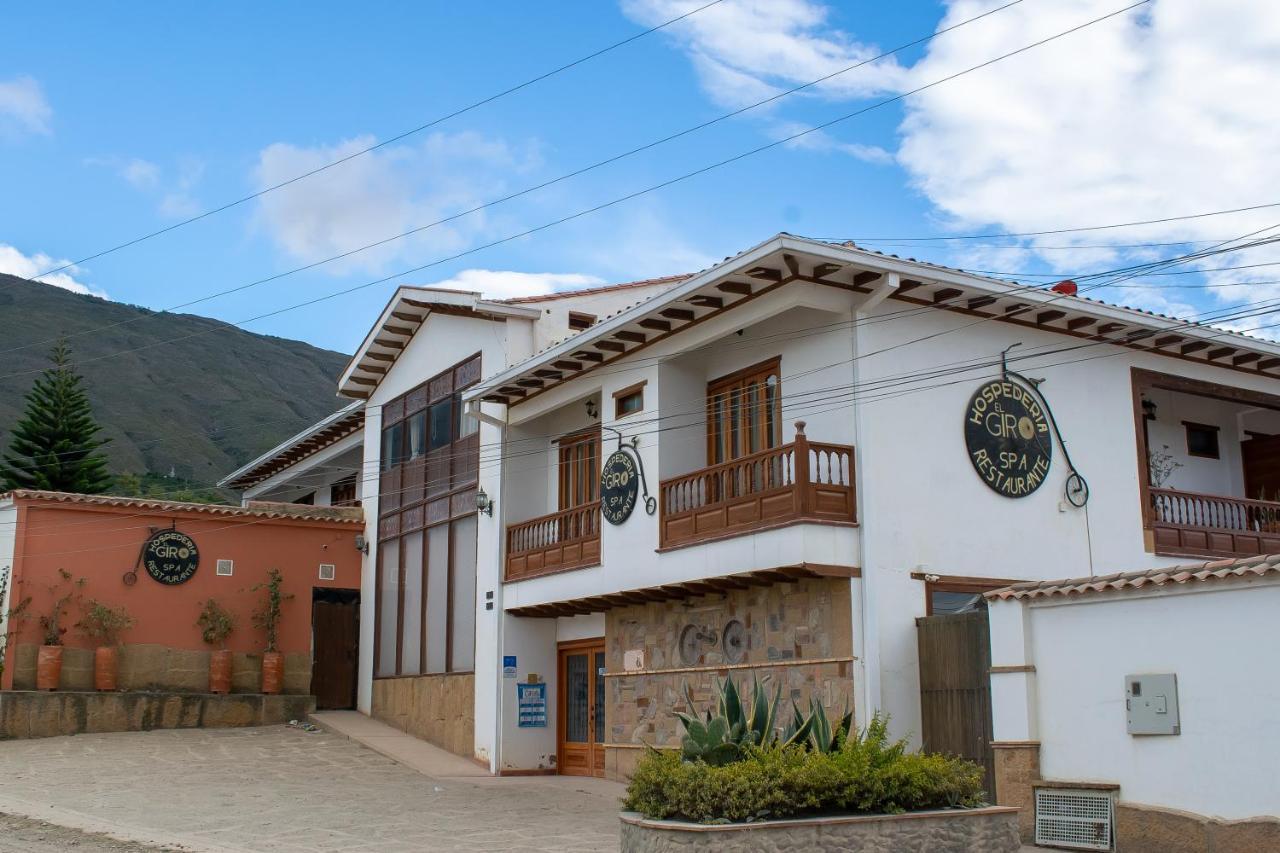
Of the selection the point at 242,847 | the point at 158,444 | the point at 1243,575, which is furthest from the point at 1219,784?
the point at 158,444

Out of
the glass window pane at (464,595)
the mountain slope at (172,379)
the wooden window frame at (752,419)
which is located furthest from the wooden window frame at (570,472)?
the mountain slope at (172,379)

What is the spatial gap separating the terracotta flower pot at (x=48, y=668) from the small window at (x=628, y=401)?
1069 cm

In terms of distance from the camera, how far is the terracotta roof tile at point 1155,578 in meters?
9.81

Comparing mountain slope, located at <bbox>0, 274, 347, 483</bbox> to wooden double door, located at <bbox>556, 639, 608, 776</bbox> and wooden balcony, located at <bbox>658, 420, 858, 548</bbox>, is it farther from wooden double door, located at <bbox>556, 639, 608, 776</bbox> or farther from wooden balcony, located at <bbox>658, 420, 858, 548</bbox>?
wooden balcony, located at <bbox>658, 420, 858, 548</bbox>

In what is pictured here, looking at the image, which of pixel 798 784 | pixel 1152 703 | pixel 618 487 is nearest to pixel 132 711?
pixel 618 487

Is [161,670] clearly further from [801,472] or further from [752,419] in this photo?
[801,472]

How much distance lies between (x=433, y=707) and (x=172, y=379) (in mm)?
110556

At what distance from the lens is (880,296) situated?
13.7 m

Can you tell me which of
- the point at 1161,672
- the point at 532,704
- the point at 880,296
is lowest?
the point at 532,704

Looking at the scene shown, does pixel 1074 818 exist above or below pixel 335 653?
below

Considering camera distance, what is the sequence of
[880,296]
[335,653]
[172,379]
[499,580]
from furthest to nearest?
[172,379] < [335,653] < [499,580] < [880,296]

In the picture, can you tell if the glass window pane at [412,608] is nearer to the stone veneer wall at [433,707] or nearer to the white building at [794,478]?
the stone veneer wall at [433,707]

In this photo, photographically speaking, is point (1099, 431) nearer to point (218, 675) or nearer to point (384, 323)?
point (384, 323)

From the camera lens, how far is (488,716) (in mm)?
19359
